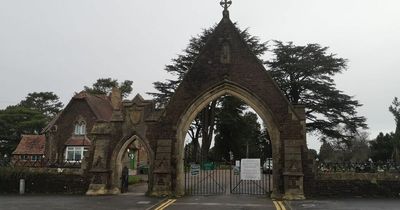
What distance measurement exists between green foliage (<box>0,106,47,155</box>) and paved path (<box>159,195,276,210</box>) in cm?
5596

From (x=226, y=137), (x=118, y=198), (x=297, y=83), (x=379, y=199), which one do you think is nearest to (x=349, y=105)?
(x=297, y=83)

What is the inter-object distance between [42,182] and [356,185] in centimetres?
1466

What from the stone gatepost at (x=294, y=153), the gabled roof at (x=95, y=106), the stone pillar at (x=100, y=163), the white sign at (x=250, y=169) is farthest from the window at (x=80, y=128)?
the stone gatepost at (x=294, y=153)

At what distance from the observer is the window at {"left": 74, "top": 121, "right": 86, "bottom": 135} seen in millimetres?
51250

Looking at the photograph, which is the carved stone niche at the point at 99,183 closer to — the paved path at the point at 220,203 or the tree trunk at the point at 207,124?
the paved path at the point at 220,203

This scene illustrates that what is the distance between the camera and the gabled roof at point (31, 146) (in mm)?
55156

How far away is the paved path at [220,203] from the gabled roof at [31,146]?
1606 inches

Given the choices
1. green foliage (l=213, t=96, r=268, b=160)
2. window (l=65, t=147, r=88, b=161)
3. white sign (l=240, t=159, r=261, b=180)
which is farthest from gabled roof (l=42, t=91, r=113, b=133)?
white sign (l=240, t=159, r=261, b=180)

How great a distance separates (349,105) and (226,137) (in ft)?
76.4

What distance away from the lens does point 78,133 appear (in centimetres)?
5153

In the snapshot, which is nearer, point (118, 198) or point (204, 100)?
point (118, 198)

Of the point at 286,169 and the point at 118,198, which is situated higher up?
the point at 286,169

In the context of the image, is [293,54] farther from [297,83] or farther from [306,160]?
[306,160]

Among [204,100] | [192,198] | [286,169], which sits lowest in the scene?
[192,198]
